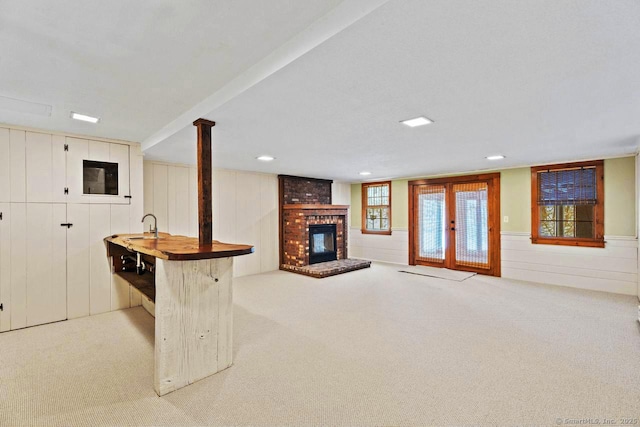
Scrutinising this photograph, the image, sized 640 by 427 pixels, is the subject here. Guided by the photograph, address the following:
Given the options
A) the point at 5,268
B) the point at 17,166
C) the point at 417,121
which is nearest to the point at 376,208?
the point at 417,121

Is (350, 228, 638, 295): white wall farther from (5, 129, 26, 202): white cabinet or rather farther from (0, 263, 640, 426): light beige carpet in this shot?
(5, 129, 26, 202): white cabinet

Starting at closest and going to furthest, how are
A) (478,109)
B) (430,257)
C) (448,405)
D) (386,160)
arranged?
1. (448,405)
2. (478,109)
3. (386,160)
4. (430,257)

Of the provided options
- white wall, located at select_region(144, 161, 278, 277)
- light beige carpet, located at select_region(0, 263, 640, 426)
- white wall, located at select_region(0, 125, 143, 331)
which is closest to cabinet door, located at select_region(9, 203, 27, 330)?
white wall, located at select_region(0, 125, 143, 331)

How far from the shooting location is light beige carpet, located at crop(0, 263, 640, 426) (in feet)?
6.27

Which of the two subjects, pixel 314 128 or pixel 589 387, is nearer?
pixel 589 387

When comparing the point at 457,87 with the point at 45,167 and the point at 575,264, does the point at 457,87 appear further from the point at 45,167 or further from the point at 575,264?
the point at 575,264

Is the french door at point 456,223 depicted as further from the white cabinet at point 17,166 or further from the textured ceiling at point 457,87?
the white cabinet at point 17,166

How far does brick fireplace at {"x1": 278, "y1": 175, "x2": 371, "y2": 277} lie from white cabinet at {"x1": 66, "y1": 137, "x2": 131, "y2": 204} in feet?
10.5

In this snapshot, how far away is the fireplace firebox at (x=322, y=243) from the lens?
6632mm

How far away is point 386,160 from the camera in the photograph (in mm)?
5004

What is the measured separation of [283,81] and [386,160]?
3312mm

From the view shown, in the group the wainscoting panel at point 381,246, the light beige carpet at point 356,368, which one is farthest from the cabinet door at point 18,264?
the wainscoting panel at point 381,246

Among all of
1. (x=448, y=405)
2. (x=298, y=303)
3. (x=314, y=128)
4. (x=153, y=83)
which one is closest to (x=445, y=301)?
(x=298, y=303)

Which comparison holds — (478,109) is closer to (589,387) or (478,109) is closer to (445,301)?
(589,387)
